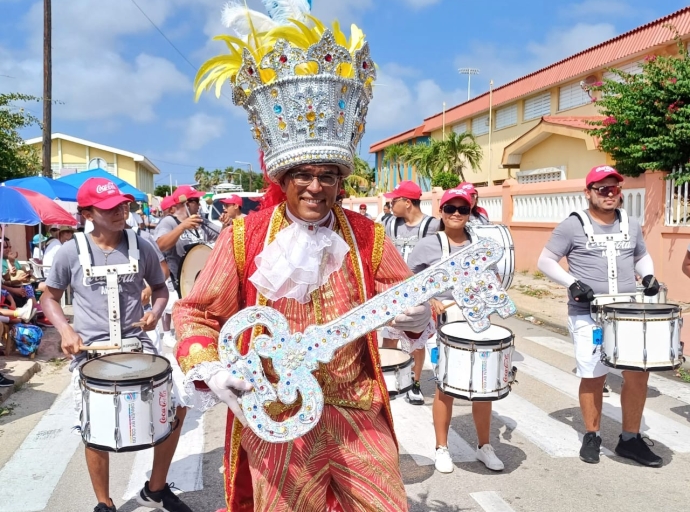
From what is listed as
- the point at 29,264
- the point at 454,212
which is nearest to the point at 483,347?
the point at 454,212

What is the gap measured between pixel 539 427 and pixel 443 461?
1314 mm

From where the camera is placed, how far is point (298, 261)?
7.59 feet

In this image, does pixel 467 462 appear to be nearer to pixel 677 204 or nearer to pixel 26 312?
pixel 26 312

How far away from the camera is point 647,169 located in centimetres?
1125

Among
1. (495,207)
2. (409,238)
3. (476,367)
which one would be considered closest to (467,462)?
(476,367)

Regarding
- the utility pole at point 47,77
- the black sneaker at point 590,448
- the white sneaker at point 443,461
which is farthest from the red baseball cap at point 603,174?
the utility pole at point 47,77

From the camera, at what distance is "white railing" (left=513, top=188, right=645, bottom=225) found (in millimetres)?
11779

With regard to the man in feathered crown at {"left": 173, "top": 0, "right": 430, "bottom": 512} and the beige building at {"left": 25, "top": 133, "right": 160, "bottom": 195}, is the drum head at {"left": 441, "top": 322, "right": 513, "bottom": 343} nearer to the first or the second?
the man in feathered crown at {"left": 173, "top": 0, "right": 430, "bottom": 512}

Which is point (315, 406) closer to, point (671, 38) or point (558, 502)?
point (558, 502)

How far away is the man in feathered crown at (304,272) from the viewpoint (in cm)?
229

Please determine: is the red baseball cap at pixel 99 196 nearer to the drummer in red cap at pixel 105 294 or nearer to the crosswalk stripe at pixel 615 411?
the drummer in red cap at pixel 105 294

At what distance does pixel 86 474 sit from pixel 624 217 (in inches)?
169

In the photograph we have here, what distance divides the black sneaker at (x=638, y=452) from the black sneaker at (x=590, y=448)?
7.5 inches

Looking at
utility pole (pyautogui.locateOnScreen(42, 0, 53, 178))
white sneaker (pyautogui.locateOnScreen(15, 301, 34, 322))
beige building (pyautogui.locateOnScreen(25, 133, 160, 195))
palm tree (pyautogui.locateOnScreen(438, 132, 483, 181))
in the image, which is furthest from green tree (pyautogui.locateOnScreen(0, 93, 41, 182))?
beige building (pyautogui.locateOnScreen(25, 133, 160, 195))
